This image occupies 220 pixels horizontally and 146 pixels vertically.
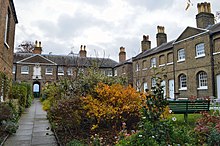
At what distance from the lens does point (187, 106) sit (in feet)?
31.3

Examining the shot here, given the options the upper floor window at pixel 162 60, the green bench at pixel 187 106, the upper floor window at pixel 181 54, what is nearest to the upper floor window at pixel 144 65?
the upper floor window at pixel 162 60

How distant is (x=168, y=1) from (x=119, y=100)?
3.90 meters

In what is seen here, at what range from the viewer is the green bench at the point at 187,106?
948cm

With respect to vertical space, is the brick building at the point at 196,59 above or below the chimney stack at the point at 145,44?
below

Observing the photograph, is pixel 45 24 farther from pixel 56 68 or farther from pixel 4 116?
pixel 56 68

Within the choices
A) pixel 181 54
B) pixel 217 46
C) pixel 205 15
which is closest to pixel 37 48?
pixel 181 54

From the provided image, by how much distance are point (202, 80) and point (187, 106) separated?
1221 centimetres

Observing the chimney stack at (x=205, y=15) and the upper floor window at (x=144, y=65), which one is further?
the upper floor window at (x=144, y=65)

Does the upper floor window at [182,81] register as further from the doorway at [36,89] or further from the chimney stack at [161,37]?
the doorway at [36,89]

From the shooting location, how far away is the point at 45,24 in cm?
1648

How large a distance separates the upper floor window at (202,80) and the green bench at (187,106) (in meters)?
10.9

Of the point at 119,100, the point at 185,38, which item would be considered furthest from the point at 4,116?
the point at 185,38

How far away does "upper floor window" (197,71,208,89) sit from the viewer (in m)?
19.9

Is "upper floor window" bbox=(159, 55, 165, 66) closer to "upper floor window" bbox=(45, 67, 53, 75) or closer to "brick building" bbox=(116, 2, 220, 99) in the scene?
"brick building" bbox=(116, 2, 220, 99)
